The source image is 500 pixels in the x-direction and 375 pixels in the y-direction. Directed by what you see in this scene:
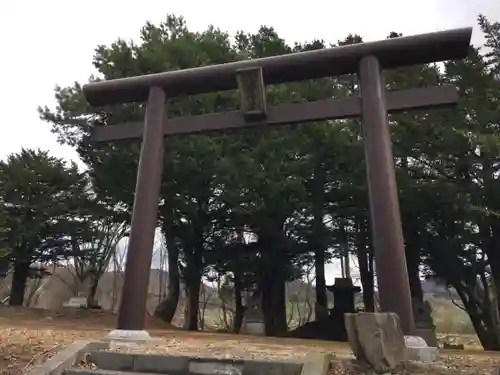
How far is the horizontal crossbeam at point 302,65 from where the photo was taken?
6.55 m

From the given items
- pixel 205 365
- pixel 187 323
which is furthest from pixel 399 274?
pixel 187 323

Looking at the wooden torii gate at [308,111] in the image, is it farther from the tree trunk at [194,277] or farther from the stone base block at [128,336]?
the tree trunk at [194,277]

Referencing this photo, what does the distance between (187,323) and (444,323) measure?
1433 centimetres

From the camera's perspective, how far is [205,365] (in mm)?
4520

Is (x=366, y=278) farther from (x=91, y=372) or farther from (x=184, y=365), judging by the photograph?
(x=91, y=372)

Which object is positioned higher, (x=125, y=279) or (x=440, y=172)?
(x=440, y=172)

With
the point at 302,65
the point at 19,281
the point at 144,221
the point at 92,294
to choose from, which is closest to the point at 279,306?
the point at 92,294

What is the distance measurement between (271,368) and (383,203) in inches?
105

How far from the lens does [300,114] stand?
7027 millimetres

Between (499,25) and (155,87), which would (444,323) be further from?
(155,87)

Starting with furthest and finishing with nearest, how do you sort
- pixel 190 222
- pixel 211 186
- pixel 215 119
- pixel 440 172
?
pixel 190 222, pixel 211 186, pixel 440 172, pixel 215 119

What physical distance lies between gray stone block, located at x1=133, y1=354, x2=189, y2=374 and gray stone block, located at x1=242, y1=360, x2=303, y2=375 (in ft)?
2.08

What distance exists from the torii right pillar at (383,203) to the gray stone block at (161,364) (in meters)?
2.48

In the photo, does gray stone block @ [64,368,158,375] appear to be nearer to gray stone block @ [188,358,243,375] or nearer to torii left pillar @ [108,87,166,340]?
gray stone block @ [188,358,243,375]
